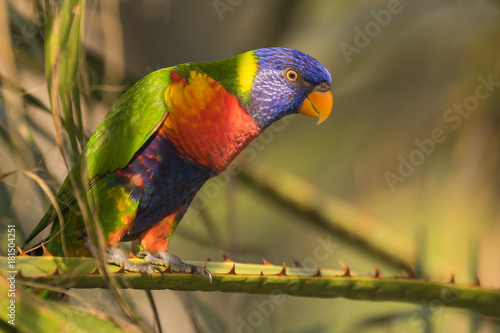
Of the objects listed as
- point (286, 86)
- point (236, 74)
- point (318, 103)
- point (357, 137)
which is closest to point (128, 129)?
point (236, 74)

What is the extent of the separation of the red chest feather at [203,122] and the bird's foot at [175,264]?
318 millimetres

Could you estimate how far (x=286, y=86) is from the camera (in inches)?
62.6

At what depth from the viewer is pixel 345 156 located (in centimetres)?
304

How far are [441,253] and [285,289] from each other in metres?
0.89

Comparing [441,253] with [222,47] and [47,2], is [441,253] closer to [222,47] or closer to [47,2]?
[47,2]

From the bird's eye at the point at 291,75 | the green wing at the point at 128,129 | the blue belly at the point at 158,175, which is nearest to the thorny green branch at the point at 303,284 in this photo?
the blue belly at the point at 158,175

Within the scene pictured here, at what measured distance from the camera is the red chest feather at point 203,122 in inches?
56.7

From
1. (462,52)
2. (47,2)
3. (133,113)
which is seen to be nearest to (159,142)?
(133,113)

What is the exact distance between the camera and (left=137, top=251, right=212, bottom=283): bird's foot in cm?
120

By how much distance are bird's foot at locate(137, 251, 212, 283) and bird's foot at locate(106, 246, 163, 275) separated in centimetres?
5

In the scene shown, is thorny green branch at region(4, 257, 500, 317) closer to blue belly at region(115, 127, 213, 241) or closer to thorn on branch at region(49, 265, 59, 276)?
thorn on branch at region(49, 265, 59, 276)

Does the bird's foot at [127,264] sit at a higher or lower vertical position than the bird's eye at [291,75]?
lower

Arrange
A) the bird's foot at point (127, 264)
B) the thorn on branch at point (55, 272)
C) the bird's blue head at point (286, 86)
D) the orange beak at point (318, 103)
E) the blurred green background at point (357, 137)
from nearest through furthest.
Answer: the thorn on branch at point (55, 272) → the bird's foot at point (127, 264) → the bird's blue head at point (286, 86) → the orange beak at point (318, 103) → the blurred green background at point (357, 137)

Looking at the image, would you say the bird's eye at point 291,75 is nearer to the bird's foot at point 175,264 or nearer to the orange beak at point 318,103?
the orange beak at point 318,103
